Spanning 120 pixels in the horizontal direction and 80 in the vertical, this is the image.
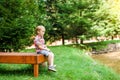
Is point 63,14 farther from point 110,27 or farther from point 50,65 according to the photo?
point 50,65

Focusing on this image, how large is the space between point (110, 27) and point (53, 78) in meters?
17.4

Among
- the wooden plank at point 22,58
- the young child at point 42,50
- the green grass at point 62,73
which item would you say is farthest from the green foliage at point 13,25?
the wooden plank at point 22,58

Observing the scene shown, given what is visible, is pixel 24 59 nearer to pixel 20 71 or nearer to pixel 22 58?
pixel 22 58

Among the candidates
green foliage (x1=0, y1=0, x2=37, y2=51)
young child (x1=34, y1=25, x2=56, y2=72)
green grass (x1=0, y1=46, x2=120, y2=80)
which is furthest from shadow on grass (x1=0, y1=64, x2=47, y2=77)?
green foliage (x1=0, y1=0, x2=37, y2=51)

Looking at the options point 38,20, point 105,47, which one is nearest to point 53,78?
point 38,20

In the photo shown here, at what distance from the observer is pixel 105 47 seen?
82.3ft

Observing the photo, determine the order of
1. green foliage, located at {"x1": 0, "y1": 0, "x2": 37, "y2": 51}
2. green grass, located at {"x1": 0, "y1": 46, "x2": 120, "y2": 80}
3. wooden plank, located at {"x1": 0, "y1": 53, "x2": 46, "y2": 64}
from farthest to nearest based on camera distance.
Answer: green foliage, located at {"x1": 0, "y1": 0, "x2": 37, "y2": 51}, green grass, located at {"x1": 0, "y1": 46, "x2": 120, "y2": 80}, wooden plank, located at {"x1": 0, "y1": 53, "x2": 46, "y2": 64}

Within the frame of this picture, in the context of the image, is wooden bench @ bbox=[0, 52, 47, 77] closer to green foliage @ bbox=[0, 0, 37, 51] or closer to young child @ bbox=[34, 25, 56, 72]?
young child @ bbox=[34, 25, 56, 72]

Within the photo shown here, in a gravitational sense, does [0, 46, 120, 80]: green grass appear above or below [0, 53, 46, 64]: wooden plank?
below

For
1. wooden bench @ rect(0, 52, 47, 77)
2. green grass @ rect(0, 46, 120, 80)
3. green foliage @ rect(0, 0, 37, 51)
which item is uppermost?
green foliage @ rect(0, 0, 37, 51)

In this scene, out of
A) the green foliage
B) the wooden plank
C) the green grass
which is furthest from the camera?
the green foliage

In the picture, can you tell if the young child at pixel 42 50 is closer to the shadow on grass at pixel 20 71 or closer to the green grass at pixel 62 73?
the green grass at pixel 62 73

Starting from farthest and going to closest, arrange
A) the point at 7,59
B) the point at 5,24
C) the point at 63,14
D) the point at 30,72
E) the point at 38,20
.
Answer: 1. the point at 63,14
2. the point at 38,20
3. the point at 5,24
4. the point at 30,72
5. the point at 7,59

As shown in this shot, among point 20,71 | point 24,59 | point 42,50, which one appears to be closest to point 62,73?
point 42,50
